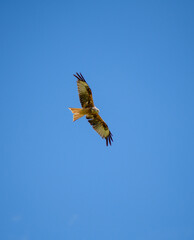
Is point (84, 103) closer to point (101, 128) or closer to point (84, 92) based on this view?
point (84, 92)

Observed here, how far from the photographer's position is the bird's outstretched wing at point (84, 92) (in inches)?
416

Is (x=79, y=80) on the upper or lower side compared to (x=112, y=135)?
upper

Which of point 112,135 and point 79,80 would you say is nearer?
point 79,80

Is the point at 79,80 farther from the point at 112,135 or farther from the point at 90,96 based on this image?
the point at 112,135

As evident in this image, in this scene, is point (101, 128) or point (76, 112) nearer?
point (76, 112)

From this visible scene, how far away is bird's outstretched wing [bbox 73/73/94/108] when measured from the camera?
10.6 meters

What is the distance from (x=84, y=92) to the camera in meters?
Result: 10.7

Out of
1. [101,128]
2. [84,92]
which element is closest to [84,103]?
[84,92]

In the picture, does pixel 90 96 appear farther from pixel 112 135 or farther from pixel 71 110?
pixel 112 135

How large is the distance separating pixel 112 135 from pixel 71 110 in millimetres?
2404

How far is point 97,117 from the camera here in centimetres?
1162

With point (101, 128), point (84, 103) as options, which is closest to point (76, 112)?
point (84, 103)

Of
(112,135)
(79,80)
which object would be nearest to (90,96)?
(79,80)

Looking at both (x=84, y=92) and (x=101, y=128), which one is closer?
(x=84, y=92)
